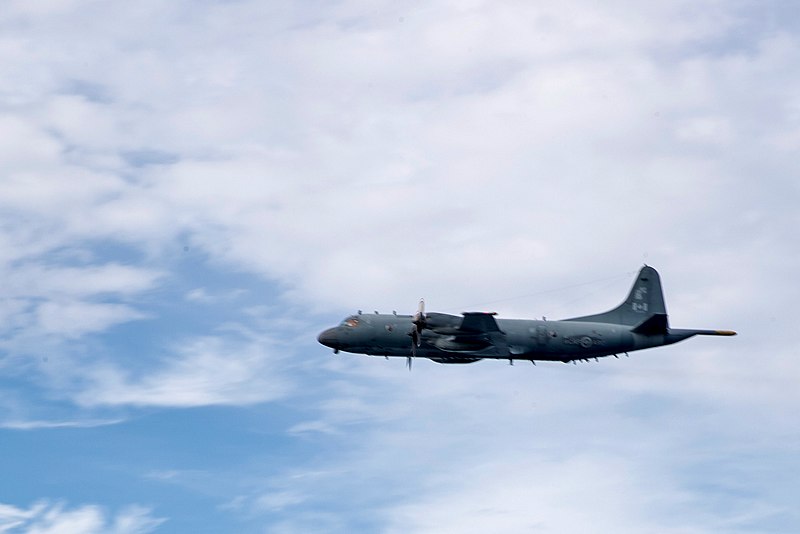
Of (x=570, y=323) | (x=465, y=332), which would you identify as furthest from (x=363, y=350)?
(x=570, y=323)

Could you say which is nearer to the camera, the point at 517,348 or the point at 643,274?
the point at 517,348

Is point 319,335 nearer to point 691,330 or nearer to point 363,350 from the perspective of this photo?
point 363,350

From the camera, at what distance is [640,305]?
8644cm

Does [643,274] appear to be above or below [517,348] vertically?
above

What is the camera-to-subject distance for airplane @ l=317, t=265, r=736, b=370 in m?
79.3

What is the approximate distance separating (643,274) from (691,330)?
838cm

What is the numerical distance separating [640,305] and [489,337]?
15.5 metres

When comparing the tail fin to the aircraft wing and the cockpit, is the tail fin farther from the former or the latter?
the cockpit

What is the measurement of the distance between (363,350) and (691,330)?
26428mm

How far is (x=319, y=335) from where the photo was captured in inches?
3327

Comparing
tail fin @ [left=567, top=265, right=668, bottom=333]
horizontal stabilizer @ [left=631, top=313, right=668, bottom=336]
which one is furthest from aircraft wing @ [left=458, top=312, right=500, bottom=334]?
horizontal stabilizer @ [left=631, top=313, right=668, bottom=336]

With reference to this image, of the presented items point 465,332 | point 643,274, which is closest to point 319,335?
point 465,332

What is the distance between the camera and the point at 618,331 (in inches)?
3204

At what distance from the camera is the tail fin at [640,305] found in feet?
279
